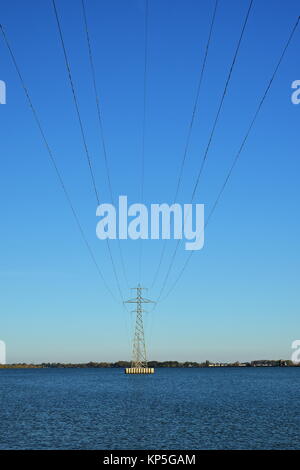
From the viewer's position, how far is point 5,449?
46906 mm

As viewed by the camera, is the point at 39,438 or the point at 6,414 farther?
the point at 6,414

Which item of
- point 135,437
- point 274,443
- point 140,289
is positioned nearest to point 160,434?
point 135,437

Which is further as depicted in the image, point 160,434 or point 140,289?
point 140,289
